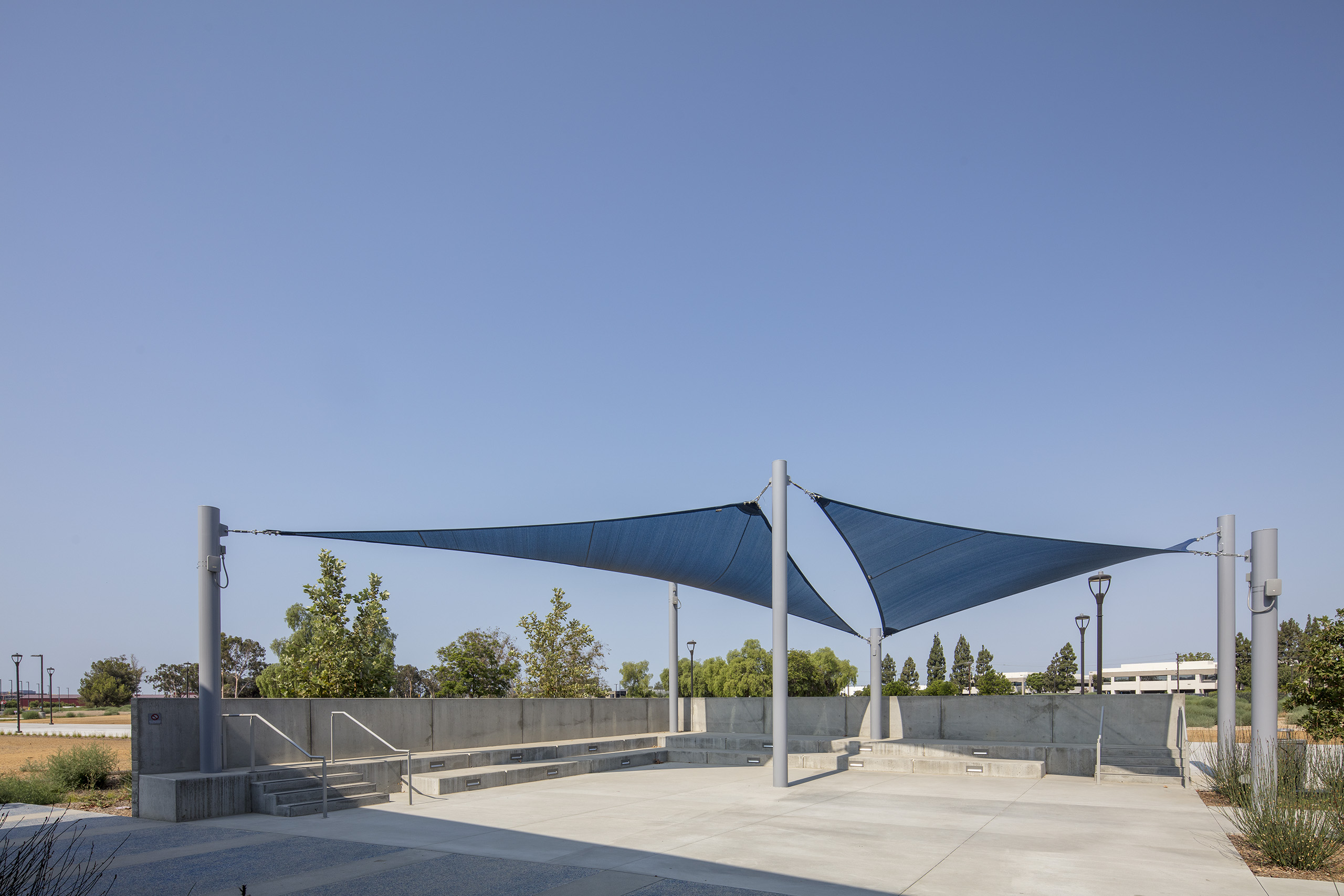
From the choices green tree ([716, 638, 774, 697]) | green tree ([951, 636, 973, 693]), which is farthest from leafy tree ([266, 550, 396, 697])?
green tree ([951, 636, 973, 693])

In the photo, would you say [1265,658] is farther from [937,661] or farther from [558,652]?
[937,661]

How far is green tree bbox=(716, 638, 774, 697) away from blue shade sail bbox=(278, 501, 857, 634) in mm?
40874

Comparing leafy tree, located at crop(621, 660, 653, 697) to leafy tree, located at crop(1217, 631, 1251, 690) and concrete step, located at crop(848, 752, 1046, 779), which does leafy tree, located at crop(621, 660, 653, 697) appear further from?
concrete step, located at crop(848, 752, 1046, 779)

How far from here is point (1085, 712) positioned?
17.1 metres

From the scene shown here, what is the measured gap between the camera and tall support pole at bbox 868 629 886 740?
55.5ft

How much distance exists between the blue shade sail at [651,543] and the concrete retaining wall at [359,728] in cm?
256

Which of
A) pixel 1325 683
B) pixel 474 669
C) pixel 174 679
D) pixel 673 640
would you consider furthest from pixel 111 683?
pixel 1325 683

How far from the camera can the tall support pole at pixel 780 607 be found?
39.7ft

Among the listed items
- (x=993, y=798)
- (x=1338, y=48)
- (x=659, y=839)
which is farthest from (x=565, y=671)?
(x=1338, y=48)

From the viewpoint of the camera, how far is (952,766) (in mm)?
14648

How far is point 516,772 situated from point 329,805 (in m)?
3.28

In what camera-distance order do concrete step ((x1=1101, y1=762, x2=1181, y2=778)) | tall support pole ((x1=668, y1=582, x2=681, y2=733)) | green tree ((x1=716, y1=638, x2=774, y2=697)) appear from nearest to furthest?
1. concrete step ((x1=1101, y1=762, x2=1181, y2=778))
2. tall support pole ((x1=668, y1=582, x2=681, y2=733))
3. green tree ((x1=716, y1=638, x2=774, y2=697))

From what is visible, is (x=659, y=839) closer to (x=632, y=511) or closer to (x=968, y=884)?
(x=968, y=884)

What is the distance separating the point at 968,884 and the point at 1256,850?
324cm
